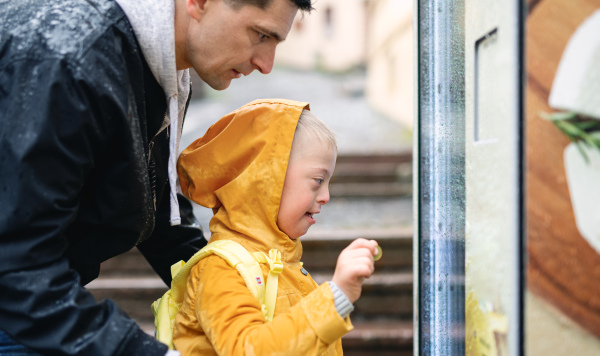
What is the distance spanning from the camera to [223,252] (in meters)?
1.37

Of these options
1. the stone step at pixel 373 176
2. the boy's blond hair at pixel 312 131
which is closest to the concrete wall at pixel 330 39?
the stone step at pixel 373 176

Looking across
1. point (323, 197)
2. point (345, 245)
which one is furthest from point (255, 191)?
point (345, 245)

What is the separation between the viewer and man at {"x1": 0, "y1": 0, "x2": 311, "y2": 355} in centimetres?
100

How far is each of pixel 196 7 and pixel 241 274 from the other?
59cm

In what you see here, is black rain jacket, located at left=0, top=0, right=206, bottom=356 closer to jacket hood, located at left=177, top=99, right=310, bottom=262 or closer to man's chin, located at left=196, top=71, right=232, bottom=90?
man's chin, located at left=196, top=71, right=232, bottom=90

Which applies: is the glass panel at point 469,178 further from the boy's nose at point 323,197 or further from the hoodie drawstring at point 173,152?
the hoodie drawstring at point 173,152

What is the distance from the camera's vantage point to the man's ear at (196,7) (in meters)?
1.26

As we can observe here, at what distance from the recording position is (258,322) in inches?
49.2

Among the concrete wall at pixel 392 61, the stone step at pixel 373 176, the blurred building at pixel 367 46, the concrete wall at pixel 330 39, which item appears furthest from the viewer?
the concrete wall at pixel 330 39

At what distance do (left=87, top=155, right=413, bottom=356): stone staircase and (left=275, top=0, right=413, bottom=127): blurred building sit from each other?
516cm

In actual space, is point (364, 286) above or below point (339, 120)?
above

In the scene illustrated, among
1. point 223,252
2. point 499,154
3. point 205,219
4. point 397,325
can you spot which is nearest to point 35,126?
point 223,252

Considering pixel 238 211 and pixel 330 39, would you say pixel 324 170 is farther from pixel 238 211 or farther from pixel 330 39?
pixel 330 39

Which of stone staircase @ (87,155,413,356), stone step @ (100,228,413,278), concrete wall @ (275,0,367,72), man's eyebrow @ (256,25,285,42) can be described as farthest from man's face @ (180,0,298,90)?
concrete wall @ (275,0,367,72)
